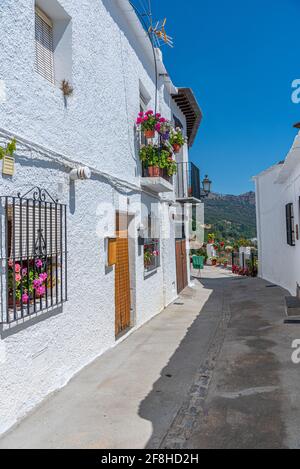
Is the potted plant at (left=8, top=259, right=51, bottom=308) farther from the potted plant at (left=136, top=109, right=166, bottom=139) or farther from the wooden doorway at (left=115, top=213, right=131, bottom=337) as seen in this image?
the potted plant at (left=136, top=109, right=166, bottom=139)

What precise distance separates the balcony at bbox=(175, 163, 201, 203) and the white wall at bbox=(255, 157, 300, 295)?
272 cm

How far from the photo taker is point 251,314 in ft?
33.7

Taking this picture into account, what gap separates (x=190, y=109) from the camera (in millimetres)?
16609

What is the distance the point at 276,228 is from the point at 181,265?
3.72 m

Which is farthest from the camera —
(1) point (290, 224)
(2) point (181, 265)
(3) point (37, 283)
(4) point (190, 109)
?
(4) point (190, 109)

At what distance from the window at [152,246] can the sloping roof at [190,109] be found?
545cm

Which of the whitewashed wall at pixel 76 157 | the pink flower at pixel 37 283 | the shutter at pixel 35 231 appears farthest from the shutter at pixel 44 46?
the pink flower at pixel 37 283

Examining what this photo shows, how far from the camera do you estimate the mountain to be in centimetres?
5644

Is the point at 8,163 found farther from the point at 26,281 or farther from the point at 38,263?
the point at 26,281

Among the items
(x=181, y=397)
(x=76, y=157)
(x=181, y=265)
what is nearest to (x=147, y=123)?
(x=76, y=157)

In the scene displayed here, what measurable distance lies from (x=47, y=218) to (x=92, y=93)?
251cm

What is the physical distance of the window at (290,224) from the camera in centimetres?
1187

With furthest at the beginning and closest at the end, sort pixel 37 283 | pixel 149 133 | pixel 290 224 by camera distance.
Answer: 1. pixel 290 224
2. pixel 149 133
3. pixel 37 283

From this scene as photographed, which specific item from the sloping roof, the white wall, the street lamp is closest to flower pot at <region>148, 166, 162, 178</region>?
the white wall
